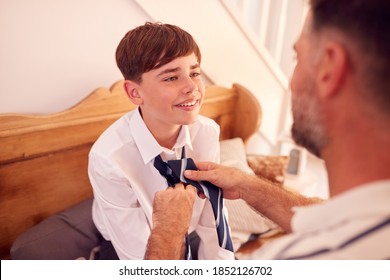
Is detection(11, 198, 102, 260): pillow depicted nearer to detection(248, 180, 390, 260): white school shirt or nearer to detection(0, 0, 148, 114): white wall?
detection(0, 0, 148, 114): white wall

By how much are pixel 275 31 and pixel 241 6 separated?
0.50ft

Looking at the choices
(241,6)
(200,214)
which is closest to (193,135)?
(200,214)

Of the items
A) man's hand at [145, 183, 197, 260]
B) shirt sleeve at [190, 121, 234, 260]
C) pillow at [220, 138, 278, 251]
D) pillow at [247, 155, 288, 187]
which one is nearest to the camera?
man's hand at [145, 183, 197, 260]

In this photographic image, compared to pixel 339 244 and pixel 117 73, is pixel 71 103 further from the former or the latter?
pixel 339 244

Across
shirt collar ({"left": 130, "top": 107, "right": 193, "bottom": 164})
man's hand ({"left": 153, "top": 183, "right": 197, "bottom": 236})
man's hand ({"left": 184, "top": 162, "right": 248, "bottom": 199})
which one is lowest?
man's hand ({"left": 153, "top": 183, "right": 197, "bottom": 236})

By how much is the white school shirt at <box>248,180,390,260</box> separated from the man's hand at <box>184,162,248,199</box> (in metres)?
0.37

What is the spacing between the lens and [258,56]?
123 cm

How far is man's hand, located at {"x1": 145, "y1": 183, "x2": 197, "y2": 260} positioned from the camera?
0.79m

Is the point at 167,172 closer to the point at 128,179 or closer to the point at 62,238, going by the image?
the point at 128,179

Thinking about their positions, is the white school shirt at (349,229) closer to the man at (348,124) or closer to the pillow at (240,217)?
the man at (348,124)

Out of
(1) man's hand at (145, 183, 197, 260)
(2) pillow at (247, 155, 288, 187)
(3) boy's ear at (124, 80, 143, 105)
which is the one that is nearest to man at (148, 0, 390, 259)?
(1) man's hand at (145, 183, 197, 260)

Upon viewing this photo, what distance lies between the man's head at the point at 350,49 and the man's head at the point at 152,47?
343mm

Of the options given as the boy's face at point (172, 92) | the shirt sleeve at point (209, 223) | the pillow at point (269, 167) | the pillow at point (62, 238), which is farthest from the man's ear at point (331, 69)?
the pillow at point (269, 167)
